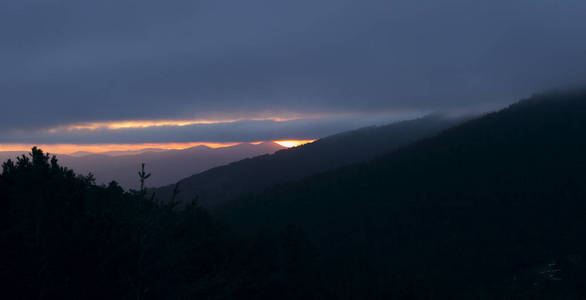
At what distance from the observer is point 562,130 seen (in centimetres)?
14238

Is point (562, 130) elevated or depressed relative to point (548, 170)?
elevated

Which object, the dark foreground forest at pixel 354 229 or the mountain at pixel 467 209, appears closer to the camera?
the dark foreground forest at pixel 354 229

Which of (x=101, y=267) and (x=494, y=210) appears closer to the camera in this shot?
(x=101, y=267)

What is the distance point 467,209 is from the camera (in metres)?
121

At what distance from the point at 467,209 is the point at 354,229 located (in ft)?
86.9

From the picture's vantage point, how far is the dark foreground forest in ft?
56.7

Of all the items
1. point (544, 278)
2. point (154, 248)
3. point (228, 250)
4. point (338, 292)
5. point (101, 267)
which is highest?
point (154, 248)

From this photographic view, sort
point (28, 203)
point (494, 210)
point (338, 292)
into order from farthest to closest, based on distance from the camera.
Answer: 1. point (494, 210)
2. point (338, 292)
3. point (28, 203)

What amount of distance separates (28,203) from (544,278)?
76236mm

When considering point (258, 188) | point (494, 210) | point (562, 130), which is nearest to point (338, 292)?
point (494, 210)

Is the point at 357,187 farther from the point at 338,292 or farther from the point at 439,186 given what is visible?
the point at 338,292

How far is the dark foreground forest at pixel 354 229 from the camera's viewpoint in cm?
1728

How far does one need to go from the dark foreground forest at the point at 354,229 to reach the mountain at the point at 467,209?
0.42m

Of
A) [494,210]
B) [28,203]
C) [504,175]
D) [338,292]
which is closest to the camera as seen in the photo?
[28,203]
